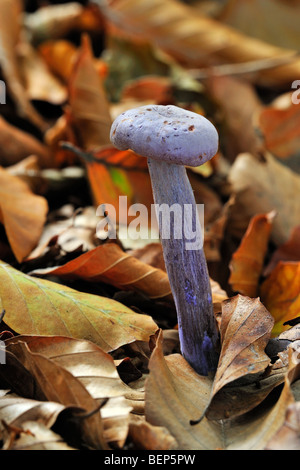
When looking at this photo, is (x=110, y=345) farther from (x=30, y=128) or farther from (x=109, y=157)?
(x=30, y=128)

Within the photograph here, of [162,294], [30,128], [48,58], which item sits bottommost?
[162,294]

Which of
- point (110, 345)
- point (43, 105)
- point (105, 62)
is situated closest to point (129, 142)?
point (110, 345)

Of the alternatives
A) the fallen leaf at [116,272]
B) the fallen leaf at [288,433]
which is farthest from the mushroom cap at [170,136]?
the fallen leaf at [288,433]

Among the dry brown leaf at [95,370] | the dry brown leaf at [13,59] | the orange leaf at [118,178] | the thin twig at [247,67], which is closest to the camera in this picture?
the dry brown leaf at [95,370]

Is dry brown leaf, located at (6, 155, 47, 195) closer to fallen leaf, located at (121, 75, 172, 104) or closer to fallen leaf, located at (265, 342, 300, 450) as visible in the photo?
fallen leaf, located at (121, 75, 172, 104)

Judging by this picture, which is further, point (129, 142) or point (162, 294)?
point (162, 294)

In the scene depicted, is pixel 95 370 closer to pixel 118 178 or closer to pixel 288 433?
pixel 288 433

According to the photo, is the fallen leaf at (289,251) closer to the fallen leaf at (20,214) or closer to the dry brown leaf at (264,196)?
the dry brown leaf at (264,196)
